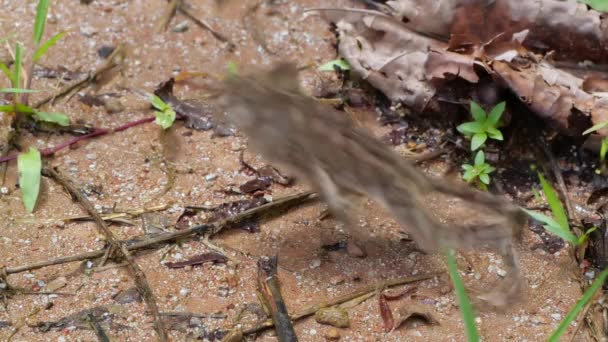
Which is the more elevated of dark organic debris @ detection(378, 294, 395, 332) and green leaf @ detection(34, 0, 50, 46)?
green leaf @ detection(34, 0, 50, 46)

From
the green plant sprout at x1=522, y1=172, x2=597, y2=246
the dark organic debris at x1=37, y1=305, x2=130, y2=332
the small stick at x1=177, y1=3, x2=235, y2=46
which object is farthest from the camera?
the small stick at x1=177, y1=3, x2=235, y2=46

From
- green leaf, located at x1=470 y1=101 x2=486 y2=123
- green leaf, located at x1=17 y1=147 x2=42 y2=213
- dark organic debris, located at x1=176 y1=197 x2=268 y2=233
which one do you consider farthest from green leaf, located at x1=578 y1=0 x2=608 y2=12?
green leaf, located at x1=17 y1=147 x2=42 y2=213

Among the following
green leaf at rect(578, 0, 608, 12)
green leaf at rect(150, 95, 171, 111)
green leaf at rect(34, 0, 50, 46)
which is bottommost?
green leaf at rect(150, 95, 171, 111)

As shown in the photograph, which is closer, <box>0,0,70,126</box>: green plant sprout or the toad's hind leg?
the toad's hind leg

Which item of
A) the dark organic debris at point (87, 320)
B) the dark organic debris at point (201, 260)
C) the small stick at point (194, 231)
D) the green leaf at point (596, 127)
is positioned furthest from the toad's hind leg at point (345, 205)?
the green leaf at point (596, 127)

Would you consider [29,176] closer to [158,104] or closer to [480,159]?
[158,104]

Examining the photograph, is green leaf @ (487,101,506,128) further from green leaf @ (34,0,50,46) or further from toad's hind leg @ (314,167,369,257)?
green leaf @ (34,0,50,46)

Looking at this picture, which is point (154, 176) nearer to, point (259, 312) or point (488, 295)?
point (259, 312)
